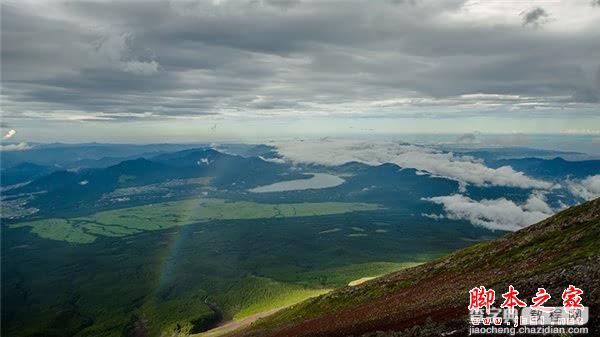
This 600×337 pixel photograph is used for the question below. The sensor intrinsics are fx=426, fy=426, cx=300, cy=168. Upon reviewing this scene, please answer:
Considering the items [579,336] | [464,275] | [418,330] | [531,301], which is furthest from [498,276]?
[579,336]

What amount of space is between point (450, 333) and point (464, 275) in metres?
38.5

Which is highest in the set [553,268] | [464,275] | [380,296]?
[553,268]

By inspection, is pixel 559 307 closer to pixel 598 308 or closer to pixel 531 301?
pixel 598 308

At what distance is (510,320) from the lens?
36.2 metres

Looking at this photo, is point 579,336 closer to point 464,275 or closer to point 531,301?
point 531,301

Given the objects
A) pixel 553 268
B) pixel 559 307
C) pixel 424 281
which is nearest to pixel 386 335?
pixel 559 307

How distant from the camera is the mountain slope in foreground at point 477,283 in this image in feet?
136

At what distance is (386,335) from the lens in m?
44.9

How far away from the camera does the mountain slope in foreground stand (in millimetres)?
41438

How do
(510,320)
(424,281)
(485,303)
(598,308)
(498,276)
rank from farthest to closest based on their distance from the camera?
1. (424,281)
2. (498,276)
3. (485,303)
4. (510,320)
5. (598,308)

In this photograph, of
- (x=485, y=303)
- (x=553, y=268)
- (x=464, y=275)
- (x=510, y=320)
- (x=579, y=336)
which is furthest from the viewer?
(x=464, y=275)

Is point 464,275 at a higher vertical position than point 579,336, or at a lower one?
lower

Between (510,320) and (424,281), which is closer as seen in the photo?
(510,320)

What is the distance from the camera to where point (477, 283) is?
61406 mm
